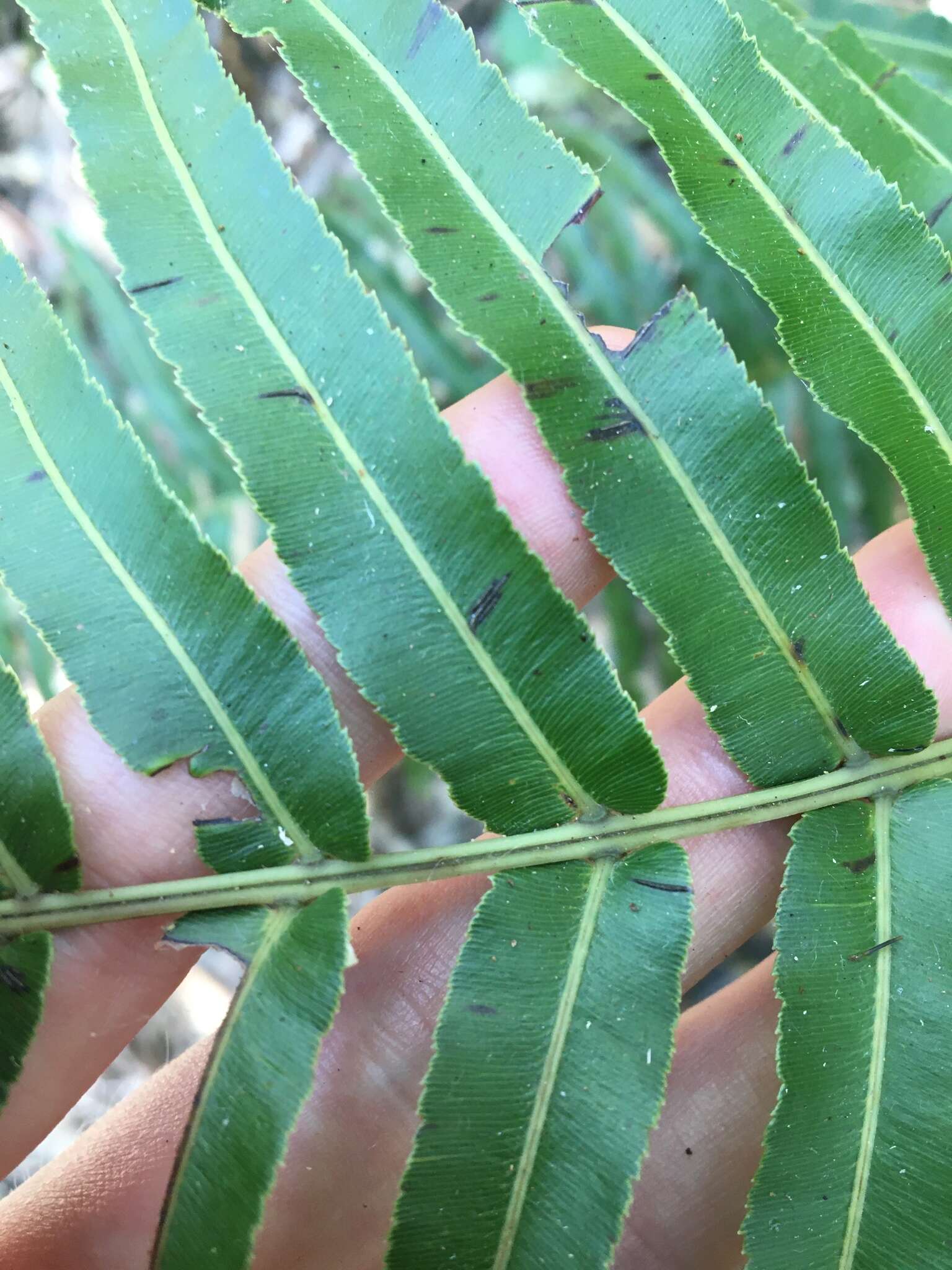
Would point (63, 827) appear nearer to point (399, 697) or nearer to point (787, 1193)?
point (399, 697)

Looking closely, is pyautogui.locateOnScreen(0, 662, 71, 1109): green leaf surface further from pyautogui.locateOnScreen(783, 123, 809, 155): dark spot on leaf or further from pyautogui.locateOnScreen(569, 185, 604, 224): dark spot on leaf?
pyautogui.locateOnScreen(783, 123, 809, 155): dark spot on leaf

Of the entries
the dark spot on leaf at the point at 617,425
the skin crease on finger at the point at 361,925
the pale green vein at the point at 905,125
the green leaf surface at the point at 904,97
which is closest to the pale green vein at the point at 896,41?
the green leaf surface at the point at 904,97

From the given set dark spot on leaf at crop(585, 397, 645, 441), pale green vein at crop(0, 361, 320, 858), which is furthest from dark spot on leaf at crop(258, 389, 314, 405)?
dark spot on leaf at crop(585, 397, 645, 441)

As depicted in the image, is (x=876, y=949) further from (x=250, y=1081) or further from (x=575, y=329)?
(x=575, y=329)

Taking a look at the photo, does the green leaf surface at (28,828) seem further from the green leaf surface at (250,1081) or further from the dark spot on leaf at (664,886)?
the dark spot on leaf at (664,886)

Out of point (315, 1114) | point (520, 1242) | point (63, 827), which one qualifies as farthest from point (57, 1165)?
point (520, 1242)
